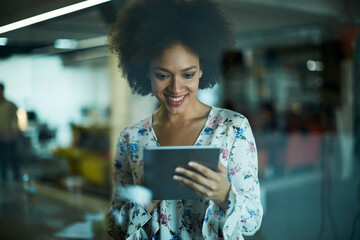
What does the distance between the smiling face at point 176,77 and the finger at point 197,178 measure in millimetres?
240

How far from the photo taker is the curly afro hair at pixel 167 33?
1.35 m

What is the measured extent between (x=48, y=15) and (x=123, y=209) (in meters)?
1.03

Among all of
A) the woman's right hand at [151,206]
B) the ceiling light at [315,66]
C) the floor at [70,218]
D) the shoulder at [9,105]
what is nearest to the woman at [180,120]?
the woman's right hand at [151,206]

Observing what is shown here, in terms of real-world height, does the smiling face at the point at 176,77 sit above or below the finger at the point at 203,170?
above

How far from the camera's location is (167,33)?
53.1 inches

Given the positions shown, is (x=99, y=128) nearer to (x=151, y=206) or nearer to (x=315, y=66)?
(x=151, y=206)

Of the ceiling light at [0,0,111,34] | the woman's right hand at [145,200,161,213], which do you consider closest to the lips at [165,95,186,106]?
the woman's right hand at [145,200,161,213]

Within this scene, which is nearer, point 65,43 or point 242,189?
point 242,189

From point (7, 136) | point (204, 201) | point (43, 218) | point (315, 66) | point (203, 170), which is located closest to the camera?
point (203, 170)

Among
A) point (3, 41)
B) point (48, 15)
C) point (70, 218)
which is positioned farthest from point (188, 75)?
point (70, 218)

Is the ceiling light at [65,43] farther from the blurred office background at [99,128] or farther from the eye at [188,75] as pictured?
the eye at [188,75]

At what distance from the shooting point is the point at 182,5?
4.51 ft

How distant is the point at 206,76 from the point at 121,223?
0.65 metres

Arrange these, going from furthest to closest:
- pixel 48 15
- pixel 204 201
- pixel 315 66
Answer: pixel 315 66
pixel 48 15
pixel 204 201
